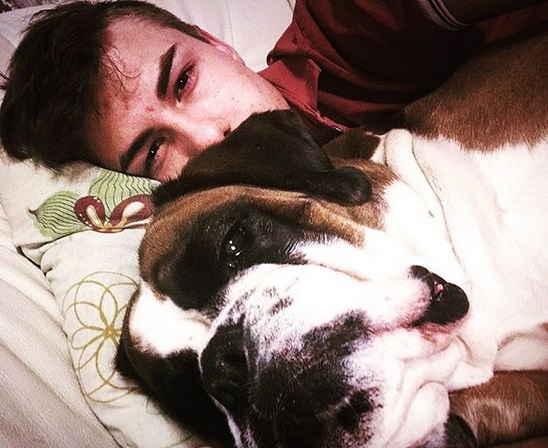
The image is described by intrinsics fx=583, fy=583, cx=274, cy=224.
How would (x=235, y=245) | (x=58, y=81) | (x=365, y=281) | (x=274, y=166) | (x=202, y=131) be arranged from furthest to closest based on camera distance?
1. (x=58, y=81)
2. (x=202, y=131)
3. (x=274, y=166)
4. (x=235, y=245)
5. (x=365, y=281)

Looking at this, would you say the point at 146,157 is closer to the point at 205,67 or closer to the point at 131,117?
the point at 131,117

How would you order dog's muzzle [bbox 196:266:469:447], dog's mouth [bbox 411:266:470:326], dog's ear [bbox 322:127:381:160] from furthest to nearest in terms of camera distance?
dog's ear [bbox 322:127:381:160] → dog's mouth [bbox 411:266:470:326] → dog's muzzle [bbox 196:266:469:447]

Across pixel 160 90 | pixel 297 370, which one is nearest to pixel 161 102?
pixel 160 90

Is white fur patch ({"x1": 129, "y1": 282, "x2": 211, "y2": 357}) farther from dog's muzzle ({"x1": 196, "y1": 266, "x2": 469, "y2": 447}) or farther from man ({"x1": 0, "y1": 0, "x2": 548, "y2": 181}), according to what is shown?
man ({"x1": 0, "y1": 0, "x2": 548, "y2": 181})

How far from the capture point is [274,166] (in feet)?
4.13

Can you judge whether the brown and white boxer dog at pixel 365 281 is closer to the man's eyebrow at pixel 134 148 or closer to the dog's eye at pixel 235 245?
the dog's eye at pixel 235 245

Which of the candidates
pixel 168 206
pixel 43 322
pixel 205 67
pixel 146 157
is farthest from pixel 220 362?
pixel 205 67

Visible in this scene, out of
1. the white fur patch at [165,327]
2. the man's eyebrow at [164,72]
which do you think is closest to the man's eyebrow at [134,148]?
the man's eyebrow at [164,72]

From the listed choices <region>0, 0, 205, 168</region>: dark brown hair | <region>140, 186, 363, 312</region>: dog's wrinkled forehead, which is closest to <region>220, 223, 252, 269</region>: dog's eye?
<region>140, 186, 363, 312</region>: dog's wrinkled forehead

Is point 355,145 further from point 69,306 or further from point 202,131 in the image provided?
point 69,306

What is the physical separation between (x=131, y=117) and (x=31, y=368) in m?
0.72

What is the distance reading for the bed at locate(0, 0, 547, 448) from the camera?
1.27 meters

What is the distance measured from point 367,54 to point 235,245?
839 millimetres

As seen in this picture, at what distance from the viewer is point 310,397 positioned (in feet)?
2.92
